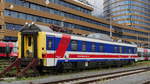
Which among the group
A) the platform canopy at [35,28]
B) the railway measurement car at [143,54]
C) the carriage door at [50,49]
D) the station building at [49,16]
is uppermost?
the station building at [49,16]

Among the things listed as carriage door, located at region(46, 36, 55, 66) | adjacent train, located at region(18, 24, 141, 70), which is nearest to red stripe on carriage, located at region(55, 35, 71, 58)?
adjacent train, located at region(18, 24, 141, 70)

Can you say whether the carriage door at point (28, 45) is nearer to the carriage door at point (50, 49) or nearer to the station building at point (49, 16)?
the carriage door at point (50, 49)

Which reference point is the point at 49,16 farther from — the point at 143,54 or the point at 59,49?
the point at 59,49

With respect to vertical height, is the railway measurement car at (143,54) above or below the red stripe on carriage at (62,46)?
below

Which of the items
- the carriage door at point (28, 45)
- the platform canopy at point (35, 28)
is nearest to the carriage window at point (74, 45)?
the platform canopy at point (35, 28)

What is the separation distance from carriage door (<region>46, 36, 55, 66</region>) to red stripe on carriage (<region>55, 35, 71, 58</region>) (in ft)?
1.65

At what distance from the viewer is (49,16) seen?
6178 cm

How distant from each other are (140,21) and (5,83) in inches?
4293

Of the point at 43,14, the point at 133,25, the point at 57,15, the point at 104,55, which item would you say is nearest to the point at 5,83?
the point at 104,55

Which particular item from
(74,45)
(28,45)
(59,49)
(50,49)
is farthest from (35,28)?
(74,45)

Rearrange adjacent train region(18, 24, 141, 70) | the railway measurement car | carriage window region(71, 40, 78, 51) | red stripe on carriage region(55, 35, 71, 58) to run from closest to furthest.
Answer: adjacent train region(18, 24, 141, 70), red stripe on carriage region(55, 35, 71, 58), carriage window region(71, 40, 78, 51), the railway measurement car

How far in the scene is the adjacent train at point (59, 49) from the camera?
54.1ft

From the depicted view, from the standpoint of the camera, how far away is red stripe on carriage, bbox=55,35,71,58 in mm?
17519

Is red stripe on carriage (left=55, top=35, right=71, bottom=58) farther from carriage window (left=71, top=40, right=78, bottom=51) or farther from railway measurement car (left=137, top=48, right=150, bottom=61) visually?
railway measurement car (left=137, top=48, right=150, bottom=61)
